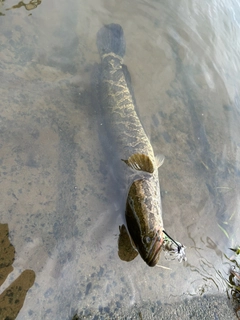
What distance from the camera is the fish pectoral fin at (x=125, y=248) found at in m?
3.04

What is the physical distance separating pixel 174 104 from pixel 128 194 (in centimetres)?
201

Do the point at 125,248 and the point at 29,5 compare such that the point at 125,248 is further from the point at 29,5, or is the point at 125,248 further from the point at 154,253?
the point at 29,5

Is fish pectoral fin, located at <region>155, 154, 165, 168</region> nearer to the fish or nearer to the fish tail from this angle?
the fish

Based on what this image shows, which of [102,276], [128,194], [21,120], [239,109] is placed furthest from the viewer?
[239,109]

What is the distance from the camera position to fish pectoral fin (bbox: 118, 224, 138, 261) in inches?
119

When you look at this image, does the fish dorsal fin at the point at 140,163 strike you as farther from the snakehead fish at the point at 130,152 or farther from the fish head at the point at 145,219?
the fish head at the point at 145,219

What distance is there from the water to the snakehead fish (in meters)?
0.18

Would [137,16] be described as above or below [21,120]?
above

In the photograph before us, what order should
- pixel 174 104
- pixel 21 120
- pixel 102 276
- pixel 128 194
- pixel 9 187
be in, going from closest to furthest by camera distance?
pixel 102 276, pixel 9 187, pixel 128 194, pixel 21 120, pixel 174 104

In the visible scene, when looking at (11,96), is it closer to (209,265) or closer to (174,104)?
(174,104)

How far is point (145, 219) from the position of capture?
2.99 meters

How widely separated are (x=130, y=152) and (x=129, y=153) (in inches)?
0.8

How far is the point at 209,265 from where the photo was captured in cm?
326

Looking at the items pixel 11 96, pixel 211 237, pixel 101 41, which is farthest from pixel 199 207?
pixel 101 41
